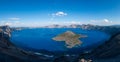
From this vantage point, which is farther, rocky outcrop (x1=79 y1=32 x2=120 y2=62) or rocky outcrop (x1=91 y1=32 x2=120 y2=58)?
rocky outcrop (x1=91 y1=32 x2=120 y2=58)

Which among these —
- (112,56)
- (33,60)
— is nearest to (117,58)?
(112,56)

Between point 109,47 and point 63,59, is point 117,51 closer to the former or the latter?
point 109,47

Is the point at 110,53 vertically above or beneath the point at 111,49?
beneath

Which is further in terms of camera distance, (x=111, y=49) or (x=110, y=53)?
(x=111, y=49)

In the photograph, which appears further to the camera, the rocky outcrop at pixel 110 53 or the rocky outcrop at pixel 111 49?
the rocky outcrop at pixel 111 49

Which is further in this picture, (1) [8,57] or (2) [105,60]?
(1) [8,57]

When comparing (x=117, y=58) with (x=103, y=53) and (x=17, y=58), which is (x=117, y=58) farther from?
(x=17, y=58)

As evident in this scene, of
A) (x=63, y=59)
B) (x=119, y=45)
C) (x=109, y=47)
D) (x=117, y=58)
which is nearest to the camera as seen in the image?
(x=117, y=58)

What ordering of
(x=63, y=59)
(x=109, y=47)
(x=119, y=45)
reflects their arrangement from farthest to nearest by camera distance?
(x=109, y=47) → (x=119, y=45) → (x=63, y=59)

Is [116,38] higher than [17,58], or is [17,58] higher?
[116,38]
